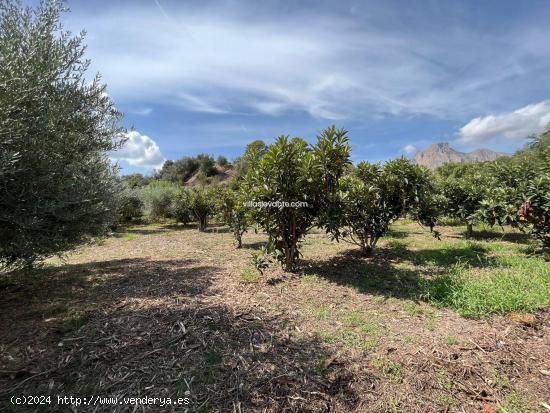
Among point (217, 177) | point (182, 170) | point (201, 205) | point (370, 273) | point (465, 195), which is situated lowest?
point (370, 273)

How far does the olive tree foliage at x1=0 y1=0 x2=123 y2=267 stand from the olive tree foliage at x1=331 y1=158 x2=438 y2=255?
16.5ft

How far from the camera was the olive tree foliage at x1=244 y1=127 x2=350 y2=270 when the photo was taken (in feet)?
17.8

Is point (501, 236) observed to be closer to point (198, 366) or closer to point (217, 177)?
point (198, 366)

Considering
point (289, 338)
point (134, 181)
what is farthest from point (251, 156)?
point (134, 181)

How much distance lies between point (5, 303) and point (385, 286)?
624 cm

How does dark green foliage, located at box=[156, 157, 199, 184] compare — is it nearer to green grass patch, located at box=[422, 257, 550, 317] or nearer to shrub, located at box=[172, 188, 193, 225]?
shrub, located at box=[172, 188, 193, 225]

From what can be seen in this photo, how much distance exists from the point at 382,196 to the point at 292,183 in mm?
2734

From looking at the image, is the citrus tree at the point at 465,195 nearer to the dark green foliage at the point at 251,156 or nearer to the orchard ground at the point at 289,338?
the orchard ground at the point at 289,338

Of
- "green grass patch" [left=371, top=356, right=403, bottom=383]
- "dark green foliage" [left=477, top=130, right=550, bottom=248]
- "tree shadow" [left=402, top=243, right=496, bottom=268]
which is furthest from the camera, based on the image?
"tree shadow" [left=402, top=243, right=496, bottom=268]

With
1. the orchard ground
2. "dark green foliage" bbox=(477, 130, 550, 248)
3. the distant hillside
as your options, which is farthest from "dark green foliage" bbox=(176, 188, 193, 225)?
the distant hillside

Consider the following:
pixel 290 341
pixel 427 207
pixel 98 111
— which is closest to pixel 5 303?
pixel 98 111

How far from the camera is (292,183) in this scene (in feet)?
18.2

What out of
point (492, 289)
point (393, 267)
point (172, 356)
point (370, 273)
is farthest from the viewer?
point (393, 267)

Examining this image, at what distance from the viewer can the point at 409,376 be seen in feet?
9.30
